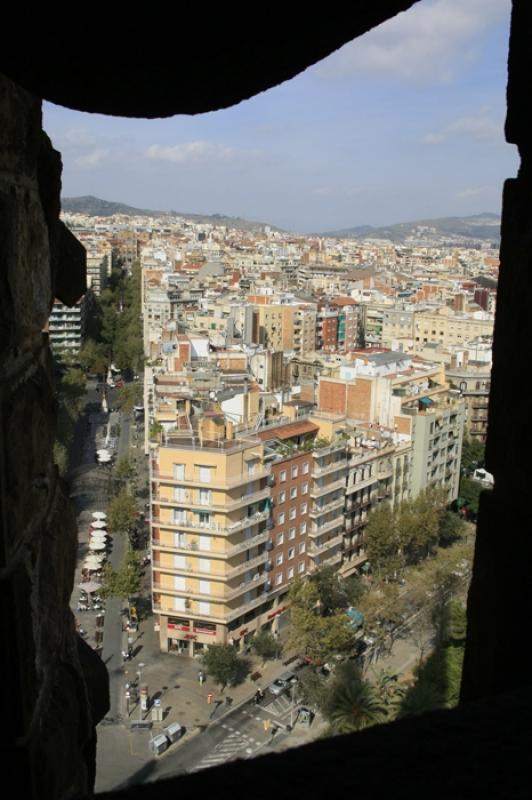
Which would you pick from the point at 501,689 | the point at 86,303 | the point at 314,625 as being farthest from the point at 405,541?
the point at 86,303

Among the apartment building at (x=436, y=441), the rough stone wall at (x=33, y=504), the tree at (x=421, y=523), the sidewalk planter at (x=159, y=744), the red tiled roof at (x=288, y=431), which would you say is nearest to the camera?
the rough stone wall at (x=33, y=504)

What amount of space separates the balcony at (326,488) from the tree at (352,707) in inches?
180

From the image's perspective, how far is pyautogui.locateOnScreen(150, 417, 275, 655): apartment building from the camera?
1330cm

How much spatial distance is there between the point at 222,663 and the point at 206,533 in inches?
79.2

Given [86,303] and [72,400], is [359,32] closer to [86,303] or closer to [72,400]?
[72,400]

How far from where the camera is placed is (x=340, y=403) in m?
20.1

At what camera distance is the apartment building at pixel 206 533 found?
523 inches

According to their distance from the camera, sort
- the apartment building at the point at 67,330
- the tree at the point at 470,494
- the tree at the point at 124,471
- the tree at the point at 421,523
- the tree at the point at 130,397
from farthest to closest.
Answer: the apartment building at the point at 67,330
the tree at the point at 130,397
the tree at the point at 124,471
the tree at the point at 470,494
the tree at the point at 421,523

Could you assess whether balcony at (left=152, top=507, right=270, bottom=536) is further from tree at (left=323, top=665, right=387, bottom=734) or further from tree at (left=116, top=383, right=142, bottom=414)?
tree at (left=116, top=383, right=142, bottom=414)

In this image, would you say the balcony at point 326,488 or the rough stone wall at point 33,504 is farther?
the balcony at point 326,488

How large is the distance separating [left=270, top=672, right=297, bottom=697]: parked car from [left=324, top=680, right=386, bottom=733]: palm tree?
74.1 inches

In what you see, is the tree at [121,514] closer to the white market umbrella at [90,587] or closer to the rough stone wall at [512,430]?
the white market umbrella at [90,587]

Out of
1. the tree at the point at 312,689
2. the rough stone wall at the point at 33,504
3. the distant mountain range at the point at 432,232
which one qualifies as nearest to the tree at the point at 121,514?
the tree at the point at 312,689

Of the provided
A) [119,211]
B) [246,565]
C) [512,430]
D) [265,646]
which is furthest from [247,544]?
[119,211]
